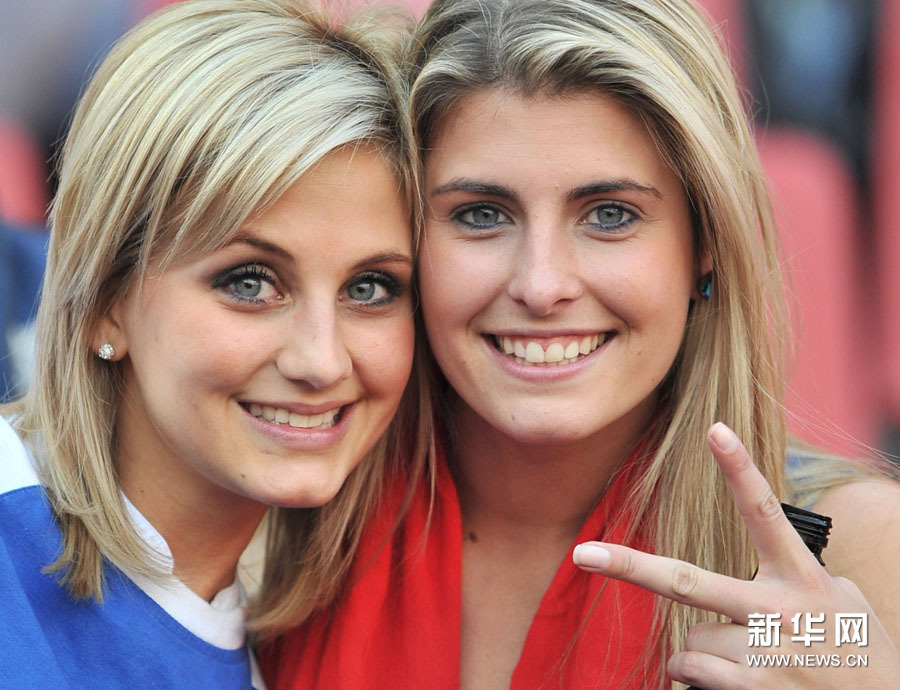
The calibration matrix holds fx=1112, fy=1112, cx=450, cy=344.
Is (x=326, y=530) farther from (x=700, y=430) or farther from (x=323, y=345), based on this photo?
(x=700, y=430)

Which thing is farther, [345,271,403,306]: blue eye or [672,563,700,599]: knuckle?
[345,271,403,306]: blue eye

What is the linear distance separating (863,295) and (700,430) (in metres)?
2.37

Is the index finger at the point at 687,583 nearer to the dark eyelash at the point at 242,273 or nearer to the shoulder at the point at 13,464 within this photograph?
the dark eyelash at the point at 242,273

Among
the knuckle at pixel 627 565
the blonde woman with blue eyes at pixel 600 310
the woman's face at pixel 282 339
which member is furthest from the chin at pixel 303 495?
the knuckle at pixel 627 565

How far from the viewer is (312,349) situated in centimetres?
204

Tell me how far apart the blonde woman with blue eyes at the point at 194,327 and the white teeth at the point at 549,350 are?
209 mm

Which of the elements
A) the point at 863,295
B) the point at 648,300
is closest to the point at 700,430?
Answer: the point at 648,300

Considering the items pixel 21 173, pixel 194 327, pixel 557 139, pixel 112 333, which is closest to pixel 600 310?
pixel 557 139

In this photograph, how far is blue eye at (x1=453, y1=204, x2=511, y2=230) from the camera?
7.41 ft

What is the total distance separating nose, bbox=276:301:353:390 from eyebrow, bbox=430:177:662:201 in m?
0.38

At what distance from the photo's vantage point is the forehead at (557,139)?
2.18 m

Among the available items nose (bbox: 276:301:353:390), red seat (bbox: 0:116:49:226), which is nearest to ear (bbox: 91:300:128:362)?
nose (bbox: 276:301:353:390)

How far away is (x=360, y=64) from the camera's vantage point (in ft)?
7.43

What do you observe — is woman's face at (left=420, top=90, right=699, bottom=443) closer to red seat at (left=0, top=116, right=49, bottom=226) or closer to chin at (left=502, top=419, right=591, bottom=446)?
chin at (left=502, top=419, right=591, bottom=446)
